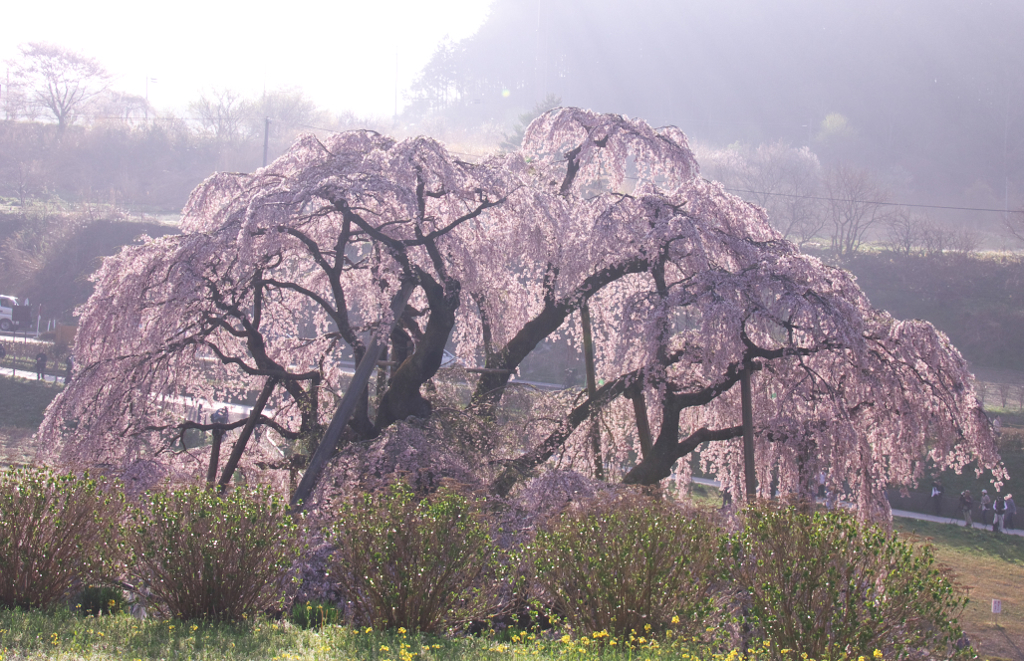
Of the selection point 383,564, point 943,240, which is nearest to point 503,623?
point 383,564

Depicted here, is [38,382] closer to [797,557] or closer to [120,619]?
[120,619]

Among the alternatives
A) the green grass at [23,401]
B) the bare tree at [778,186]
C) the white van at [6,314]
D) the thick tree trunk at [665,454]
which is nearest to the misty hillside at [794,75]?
the bare tree at [778,186]

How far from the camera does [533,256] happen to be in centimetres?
1213

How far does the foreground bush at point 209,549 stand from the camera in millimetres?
6168

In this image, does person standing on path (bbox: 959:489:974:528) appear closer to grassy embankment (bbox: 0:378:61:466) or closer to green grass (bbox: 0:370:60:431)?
grassy embankment (bbox: 0:378:61:466)

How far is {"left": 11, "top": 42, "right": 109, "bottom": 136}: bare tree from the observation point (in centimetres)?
6850

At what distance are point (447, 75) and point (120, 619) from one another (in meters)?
102

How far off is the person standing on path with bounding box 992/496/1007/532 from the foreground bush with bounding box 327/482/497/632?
19.2 metres

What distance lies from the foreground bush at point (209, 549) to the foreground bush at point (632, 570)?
2.15 m

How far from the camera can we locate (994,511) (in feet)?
69.1

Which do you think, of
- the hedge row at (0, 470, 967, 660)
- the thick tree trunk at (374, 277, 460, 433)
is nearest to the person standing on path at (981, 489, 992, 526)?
the thick tree trunk at (374, 277, 460, 433)

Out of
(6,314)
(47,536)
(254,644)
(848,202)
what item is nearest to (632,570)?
(254,644)

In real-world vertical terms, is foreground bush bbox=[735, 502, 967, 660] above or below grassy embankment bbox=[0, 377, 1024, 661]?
above

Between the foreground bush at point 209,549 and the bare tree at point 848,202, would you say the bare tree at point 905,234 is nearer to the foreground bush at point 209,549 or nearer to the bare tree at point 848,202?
the bare tree at point 848,202
